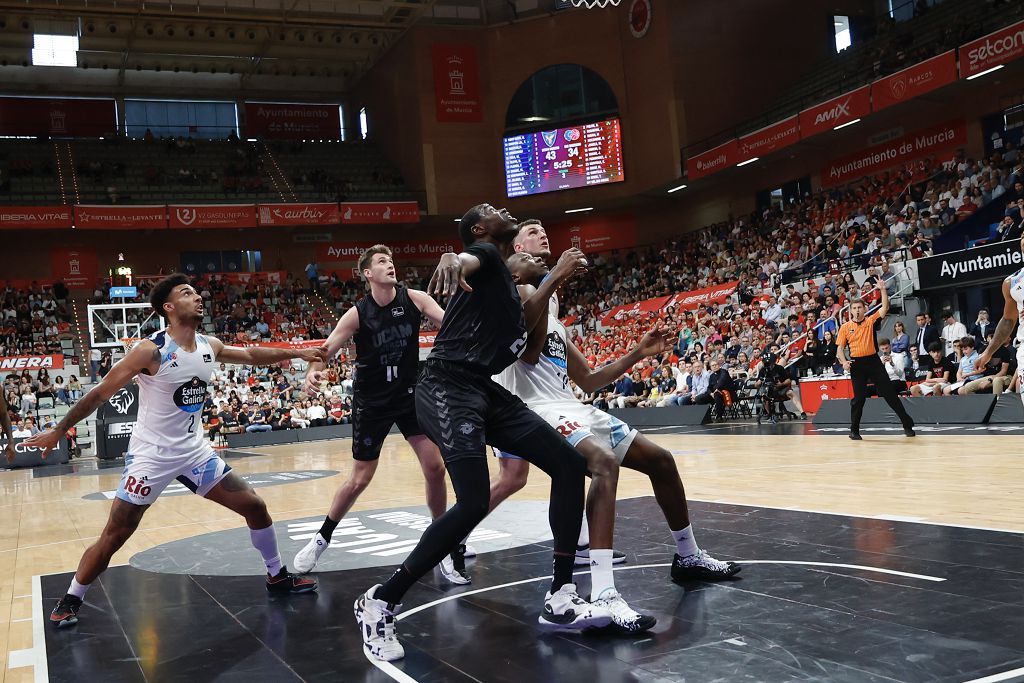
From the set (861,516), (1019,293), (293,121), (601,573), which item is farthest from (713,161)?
(601,573)

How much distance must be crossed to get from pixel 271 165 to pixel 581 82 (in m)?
13.5

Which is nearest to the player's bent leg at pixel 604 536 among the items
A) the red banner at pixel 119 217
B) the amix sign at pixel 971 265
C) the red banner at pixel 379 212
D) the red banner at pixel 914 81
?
the amix sign at pixel 971 265

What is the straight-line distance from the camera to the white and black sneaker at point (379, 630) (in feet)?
11.8

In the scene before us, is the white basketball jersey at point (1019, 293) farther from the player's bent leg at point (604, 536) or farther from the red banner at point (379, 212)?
the red banner at point (379, 212)

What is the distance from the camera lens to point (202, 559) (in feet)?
20.5

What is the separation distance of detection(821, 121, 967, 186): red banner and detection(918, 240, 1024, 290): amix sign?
9.29 meters

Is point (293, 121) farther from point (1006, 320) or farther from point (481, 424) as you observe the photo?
point (481, 424)

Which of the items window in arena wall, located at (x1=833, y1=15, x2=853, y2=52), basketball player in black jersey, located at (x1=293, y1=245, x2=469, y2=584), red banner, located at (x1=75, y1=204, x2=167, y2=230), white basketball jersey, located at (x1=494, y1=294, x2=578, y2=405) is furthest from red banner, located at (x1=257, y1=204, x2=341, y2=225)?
white basketball jersey, located at (x1=494, y1=294, x2=578, y2=405)

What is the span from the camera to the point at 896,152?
26.5 meters

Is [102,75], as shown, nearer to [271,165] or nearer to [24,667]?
[271,165]

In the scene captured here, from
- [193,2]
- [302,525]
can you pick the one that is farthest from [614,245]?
[302,525]

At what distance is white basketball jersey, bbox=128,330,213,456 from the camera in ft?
15.8

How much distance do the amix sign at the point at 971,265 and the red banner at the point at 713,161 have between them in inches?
489

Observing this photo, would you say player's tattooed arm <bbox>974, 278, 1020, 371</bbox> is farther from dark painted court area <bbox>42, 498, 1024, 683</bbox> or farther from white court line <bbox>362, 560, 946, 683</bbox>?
white court line <bbox>362, 560, 946, 683</bbox>
